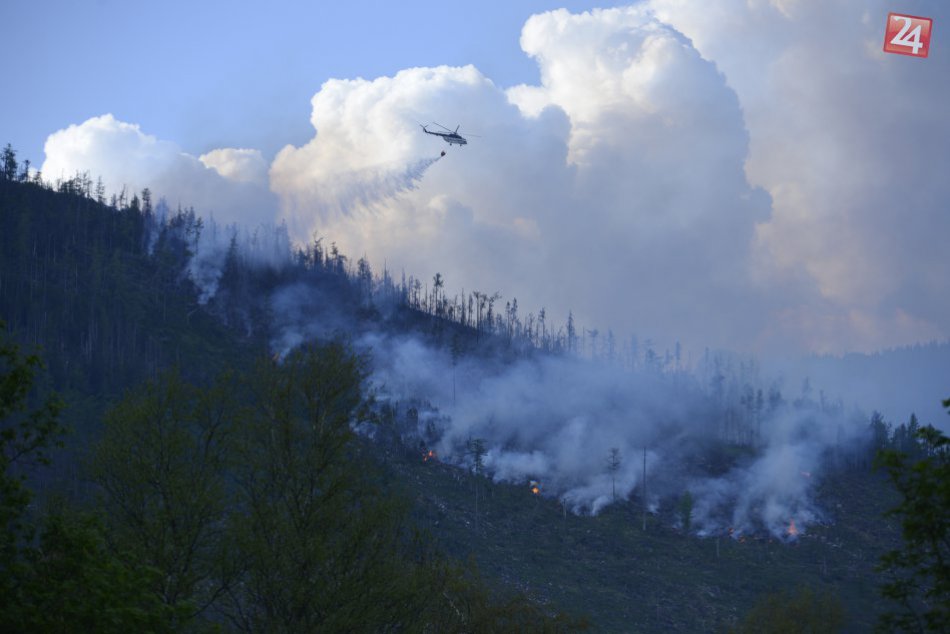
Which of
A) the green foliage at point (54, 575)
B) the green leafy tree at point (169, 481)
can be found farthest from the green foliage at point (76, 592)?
the green leafy tree at point (169, 481)

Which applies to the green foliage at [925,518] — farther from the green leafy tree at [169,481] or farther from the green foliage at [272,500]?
the green leafy tree at [169,481]

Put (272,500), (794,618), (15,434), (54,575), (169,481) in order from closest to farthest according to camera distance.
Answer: (54,575) → (15,434) → (169,481) → (272,500) → (794,618)

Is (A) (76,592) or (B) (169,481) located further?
(B) (169,481)

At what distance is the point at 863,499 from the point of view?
19900cm

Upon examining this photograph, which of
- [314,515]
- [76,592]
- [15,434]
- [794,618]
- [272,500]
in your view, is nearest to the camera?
[76,592]

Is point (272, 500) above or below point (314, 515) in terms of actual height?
above

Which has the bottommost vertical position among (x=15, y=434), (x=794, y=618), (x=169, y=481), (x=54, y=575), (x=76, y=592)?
→ (x=794, y=618)

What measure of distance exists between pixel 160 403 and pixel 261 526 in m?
6.38

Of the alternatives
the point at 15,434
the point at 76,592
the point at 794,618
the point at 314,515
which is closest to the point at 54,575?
the point at 76,592

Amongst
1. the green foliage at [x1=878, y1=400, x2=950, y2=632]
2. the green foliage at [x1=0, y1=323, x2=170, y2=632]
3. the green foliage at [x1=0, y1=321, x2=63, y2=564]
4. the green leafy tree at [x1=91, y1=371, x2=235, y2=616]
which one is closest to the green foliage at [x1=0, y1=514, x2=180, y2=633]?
the green foliage at [x1=0, y1=323, x2=170, y2=632]

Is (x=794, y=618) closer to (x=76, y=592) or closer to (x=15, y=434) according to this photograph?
(x=76, y=592)

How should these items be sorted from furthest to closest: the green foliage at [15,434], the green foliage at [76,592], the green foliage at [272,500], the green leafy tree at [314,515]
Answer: the green foliage at [272,500] < the green leafy tree at [314,515] < the green foliage at [15,434] < the green foliage at [76,592]

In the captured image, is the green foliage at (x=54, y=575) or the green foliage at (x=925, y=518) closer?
the green foliage at (x=54, y=575)

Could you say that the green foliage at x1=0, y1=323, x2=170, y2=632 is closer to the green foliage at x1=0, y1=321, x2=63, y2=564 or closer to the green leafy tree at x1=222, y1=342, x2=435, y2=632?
the green foliage at x1=0, y1=321, x2=63, y2=564
